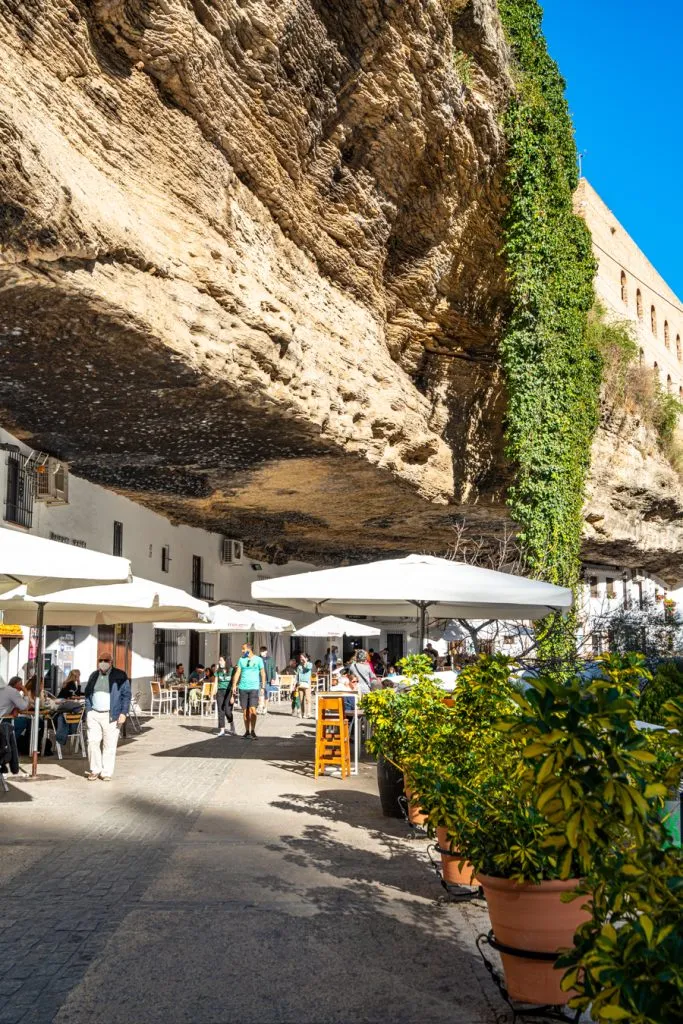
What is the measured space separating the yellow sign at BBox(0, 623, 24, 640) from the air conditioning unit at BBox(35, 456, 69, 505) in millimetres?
2178

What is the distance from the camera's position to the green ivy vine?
16.7 metres

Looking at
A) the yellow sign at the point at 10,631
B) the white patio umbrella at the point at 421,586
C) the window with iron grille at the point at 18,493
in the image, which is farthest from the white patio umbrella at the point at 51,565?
the yellow sign at the point at 10,631

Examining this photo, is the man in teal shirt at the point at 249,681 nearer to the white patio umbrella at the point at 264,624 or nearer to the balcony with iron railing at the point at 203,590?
the white patio umbrella at the point at 264,624

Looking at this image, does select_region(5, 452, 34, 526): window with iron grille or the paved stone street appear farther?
select_region(5, 452, 34, 526): window with iron grille

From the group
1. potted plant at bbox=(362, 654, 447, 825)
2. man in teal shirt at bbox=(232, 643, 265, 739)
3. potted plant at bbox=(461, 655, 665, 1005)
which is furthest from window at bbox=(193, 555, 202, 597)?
potted plant at bbox=(461, 655, 665, 1005)

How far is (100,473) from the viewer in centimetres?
1661

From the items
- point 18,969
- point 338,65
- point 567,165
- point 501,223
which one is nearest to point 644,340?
point 567,165

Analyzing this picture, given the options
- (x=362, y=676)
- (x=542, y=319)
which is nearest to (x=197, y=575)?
(x=362, y=676)

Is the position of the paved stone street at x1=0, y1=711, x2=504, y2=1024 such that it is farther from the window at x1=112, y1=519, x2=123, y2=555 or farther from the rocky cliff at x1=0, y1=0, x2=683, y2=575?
the window at x1=112, y1=519, x2=123, y2=555

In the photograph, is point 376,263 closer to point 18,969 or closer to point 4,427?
point 4,427

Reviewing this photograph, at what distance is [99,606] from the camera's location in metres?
11.9

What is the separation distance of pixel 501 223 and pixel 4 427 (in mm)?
9976

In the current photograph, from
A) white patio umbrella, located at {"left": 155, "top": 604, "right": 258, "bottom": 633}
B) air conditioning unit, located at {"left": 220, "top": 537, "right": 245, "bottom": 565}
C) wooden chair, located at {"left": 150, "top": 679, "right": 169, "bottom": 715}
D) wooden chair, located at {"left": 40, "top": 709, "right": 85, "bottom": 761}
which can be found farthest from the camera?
air conditioning unit, located at {"left": 220, "top": 537, "right": 245, "bottom": 565}

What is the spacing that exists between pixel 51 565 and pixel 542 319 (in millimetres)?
12416
